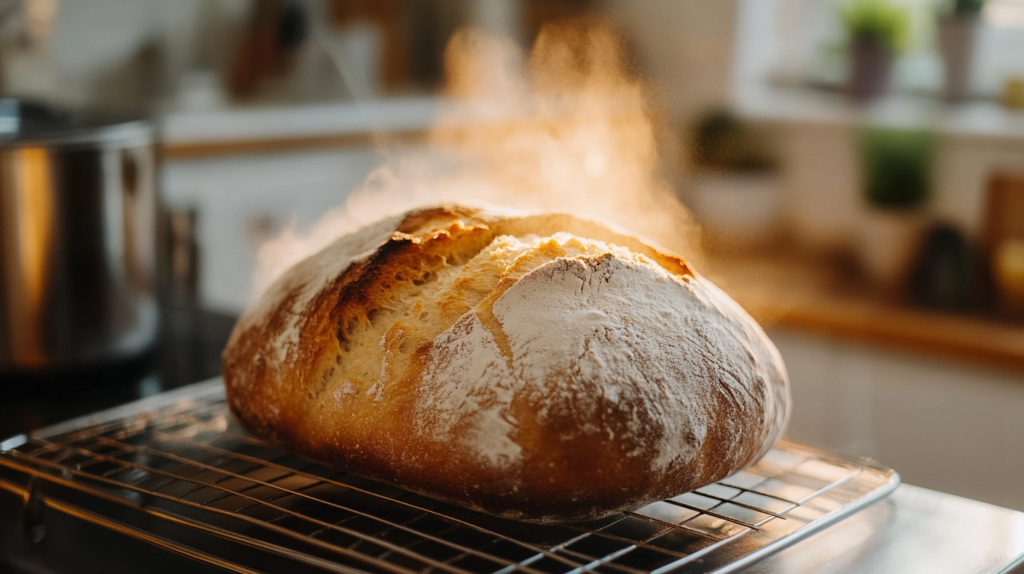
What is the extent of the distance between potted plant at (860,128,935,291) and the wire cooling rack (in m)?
1.96

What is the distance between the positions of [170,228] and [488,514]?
3.34 feet

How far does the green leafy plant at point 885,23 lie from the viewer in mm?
2805

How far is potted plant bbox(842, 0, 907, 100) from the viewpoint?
281 cm

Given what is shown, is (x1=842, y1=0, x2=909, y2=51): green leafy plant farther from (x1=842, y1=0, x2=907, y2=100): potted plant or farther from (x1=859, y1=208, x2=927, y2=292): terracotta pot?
(x1=859, y1=208, x2=927, y2=292): terracotta pot

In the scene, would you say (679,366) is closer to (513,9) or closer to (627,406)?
(627,406)

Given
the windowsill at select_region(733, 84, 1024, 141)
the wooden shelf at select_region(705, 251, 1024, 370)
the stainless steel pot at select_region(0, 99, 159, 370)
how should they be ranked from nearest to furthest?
the stainless steel pot at select_region(0, 99, 159, 370) < the wooden shelf at select_region(705, 251, 1024, 370) < the windowsill at select_region(733, 84, 1024, 141)

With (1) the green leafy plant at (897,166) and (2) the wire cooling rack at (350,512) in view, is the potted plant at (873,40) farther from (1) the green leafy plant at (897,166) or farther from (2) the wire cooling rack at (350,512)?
(2) the wire cooling rack at (350,512)

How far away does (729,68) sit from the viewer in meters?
2.95

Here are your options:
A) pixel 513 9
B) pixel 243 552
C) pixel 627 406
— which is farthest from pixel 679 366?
pixel 513 9

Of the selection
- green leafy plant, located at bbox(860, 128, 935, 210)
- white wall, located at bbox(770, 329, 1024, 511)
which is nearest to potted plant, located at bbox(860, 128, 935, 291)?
green leafy plant, located at bbox(860, 128, 935, 210)

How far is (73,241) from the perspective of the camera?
3.91 ft

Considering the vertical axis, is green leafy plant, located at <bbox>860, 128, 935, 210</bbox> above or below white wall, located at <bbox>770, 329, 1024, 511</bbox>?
above

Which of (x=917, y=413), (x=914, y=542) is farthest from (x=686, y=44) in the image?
(x=914, y=542)

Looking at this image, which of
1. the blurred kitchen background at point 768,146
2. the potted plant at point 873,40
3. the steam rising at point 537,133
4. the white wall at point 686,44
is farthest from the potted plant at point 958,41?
the steam rising at point 537,133
